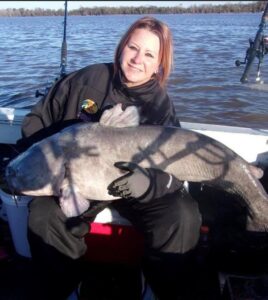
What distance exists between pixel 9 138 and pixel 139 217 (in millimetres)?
1910

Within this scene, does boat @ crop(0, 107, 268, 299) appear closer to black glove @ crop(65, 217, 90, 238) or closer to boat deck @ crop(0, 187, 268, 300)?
boat deck @ crop(0, 187, 268, 300)

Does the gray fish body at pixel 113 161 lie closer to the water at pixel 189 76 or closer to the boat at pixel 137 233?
the boat at pixel 137 233

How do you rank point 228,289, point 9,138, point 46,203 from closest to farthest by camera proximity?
1. point 228,289
2. point 46,203
3. point 9,138

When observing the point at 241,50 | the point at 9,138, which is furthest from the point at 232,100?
the point at 241,50

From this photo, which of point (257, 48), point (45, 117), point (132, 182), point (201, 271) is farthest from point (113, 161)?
point (257, 48)

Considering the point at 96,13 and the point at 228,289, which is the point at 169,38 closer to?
the point at 228,289

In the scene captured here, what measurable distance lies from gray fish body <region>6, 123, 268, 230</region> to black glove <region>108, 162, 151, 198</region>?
0.08 m

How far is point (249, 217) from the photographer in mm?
2746

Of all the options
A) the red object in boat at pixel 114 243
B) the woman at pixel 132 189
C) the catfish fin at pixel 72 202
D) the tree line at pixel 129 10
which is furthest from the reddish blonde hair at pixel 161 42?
the tree line at pixel 129 10

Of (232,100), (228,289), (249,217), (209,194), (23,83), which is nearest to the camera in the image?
(228,289)

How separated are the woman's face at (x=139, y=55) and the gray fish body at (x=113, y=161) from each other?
0.51m

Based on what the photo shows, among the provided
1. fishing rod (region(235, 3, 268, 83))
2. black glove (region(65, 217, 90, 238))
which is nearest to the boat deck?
black glove (region(65, 217, 90, 238))

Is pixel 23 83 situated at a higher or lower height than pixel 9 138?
lower

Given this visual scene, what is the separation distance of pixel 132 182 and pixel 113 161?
0.23m
